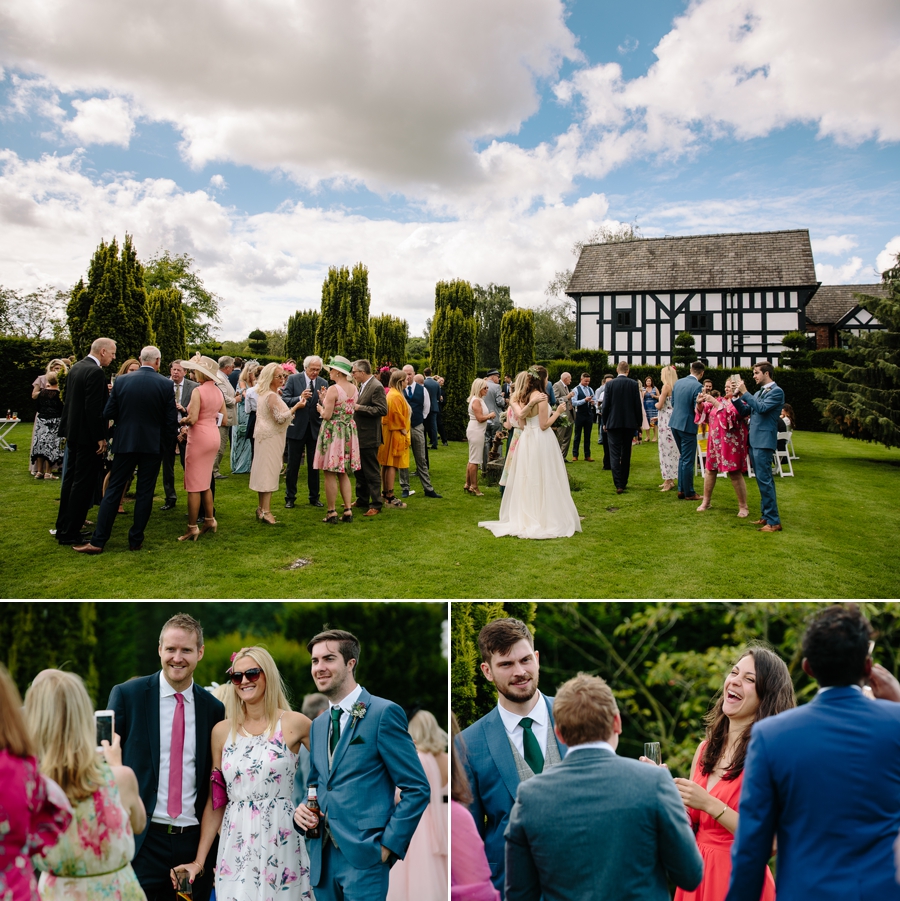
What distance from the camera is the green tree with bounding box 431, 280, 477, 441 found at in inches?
757

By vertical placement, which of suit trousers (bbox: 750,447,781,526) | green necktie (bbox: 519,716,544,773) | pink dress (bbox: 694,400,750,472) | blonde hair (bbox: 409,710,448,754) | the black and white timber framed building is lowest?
blonde hair (bbox: 409,710,448,754)

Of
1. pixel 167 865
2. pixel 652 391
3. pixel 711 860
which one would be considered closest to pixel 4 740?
pixel 167 865

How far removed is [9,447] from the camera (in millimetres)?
13492

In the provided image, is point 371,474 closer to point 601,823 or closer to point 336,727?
point 336,727

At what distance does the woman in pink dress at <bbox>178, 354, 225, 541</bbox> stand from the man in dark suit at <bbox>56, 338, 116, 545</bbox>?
81cm

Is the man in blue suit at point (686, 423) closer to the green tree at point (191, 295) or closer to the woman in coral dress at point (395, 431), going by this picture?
the woman in coral dress at point (395, 431)

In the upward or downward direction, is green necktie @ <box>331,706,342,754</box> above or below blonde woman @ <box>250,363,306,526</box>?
below

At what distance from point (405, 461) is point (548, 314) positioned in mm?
57072

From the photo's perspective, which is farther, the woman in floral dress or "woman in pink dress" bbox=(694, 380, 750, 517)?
"woman in pink dress" bbox=(694, 380, 750, 517)

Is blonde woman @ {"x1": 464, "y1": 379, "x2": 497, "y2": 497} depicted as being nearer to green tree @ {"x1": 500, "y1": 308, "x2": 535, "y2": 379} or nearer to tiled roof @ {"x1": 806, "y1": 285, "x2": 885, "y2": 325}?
green tree @ {"x1": 500, "y1": 308, "x2": 535, "y2": 379}

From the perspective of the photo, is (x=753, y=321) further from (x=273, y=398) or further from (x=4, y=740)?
(x=4, y=740)

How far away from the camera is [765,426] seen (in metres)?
8.37

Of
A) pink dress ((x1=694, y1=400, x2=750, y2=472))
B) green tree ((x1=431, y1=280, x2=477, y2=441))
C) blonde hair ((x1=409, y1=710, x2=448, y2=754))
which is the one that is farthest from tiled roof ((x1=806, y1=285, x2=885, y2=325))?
blonde hair ((x1=409, y1=710, x2=448, y2=754))

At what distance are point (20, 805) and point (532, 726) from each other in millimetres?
1917
